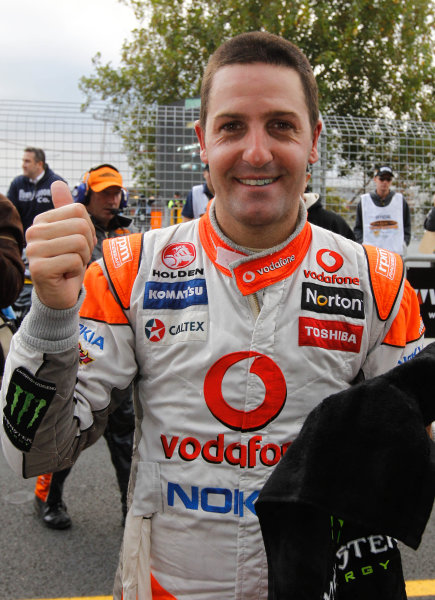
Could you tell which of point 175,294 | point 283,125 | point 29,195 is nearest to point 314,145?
point 283,125

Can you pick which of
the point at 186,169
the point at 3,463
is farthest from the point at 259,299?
the point at 186,169

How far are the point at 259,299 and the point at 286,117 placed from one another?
1.30 feet

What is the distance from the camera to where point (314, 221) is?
366cm

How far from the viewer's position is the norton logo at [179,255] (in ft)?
4.32

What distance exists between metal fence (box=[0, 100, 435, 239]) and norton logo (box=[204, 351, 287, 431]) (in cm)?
480

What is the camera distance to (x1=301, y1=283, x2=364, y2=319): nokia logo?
4.14 feet

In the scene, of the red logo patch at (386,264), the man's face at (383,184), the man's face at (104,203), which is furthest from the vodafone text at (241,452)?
the man's face at (383,184)

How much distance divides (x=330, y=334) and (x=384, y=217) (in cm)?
526

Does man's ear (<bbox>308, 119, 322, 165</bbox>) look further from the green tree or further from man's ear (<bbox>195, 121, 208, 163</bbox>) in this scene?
the green tree

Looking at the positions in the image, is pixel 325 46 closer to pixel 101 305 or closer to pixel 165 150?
pixel 165 150

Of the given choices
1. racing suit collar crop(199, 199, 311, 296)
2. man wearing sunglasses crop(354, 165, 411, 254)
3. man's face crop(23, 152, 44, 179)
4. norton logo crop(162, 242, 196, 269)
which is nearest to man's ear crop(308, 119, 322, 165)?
racing suit collar crop(199, 199, 311, 296)

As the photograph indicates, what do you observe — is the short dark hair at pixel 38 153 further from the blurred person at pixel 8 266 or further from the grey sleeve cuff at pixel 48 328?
the grey sleeve cuff at pixel 48 328

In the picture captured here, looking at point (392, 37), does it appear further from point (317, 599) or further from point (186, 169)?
point (317, 599)

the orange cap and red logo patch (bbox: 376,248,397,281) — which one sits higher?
the orange cap
